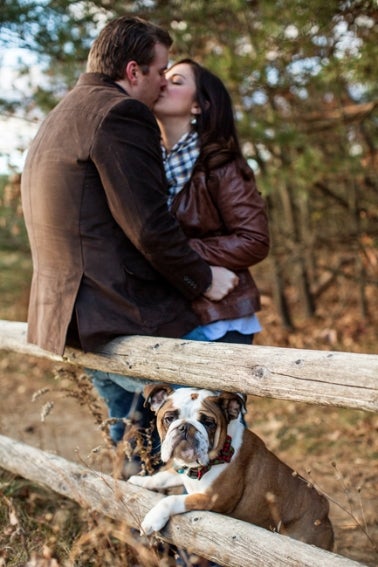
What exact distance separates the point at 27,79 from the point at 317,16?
3796 millimetres

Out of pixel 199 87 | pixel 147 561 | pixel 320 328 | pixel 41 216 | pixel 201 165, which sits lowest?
pixel 320 328

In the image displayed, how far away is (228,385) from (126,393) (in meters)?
0.97

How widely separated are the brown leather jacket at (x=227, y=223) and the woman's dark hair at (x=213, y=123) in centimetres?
7

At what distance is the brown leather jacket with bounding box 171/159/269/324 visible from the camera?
129 inches

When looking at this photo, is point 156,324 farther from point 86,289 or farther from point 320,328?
point 320,328

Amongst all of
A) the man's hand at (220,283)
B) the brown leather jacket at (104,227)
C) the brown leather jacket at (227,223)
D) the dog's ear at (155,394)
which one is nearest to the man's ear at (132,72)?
the brown leather jacket at (104,227)

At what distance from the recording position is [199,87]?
3521 millimetres

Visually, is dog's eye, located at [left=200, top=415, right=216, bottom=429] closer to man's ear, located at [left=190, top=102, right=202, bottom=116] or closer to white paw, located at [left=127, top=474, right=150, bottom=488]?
white paw, located at [left=127, top=474, right=150, bottom=488]

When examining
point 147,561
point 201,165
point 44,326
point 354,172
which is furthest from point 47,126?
point 354,172

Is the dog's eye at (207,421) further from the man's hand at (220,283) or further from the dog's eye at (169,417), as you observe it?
the man's hand at (220,283)

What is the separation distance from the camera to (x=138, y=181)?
2.92m

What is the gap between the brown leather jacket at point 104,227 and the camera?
2926 mm

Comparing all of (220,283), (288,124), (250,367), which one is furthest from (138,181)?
(288,124)

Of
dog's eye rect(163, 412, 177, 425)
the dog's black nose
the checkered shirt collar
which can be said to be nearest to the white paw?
dog's eye rect(163, 412, 177, 425)
